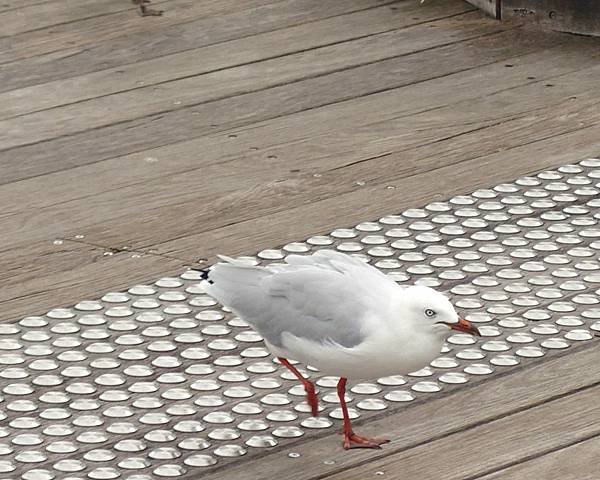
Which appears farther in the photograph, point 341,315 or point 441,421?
point 441,421

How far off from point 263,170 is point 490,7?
122 cm

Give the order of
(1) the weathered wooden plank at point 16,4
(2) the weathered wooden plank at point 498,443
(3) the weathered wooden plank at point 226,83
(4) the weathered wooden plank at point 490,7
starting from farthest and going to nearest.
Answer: (1) the weathered wooden plank at point 16,4 → (4) the weathered wooden plank at point 490,7 → (3) the weathered wooden plank at point 226,83 → (2) the weathered wooden plank at point 498,443

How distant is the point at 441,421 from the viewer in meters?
2.43

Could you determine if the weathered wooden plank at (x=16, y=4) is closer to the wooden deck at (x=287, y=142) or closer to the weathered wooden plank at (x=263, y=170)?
the wooden deck at (x=287, y=142)

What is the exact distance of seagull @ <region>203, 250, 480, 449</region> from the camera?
7.23ft

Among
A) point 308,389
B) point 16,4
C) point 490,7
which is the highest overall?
point 308,389

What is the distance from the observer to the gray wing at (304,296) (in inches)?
88.7

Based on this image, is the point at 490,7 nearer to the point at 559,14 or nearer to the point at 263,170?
the point at 559,14

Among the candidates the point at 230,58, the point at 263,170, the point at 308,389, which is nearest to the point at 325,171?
the point at 263,170

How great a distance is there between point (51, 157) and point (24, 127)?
229mm

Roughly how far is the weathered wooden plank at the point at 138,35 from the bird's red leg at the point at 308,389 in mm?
1868

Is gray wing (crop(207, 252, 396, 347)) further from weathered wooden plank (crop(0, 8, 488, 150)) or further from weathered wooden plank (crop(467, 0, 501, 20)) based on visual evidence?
weathered wooden plank (crop(467, 0, 501, 20))

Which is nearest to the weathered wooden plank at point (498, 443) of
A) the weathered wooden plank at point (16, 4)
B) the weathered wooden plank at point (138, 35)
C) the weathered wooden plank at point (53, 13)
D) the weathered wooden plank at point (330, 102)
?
the weathered wooden plank at point (330, 102)

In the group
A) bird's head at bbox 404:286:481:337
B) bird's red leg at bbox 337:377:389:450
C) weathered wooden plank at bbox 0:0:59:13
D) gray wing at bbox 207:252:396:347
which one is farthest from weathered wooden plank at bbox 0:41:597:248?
weathered wooden plank at bbox 0:0:59:13
